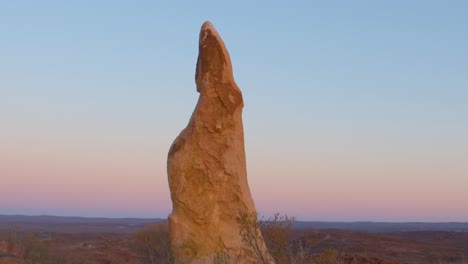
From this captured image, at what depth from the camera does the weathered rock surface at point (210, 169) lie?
1218cm

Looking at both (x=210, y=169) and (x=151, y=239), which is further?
(x=151, y=239)

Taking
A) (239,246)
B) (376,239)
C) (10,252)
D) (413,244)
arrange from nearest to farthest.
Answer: (239,246) → (10,252) → (413,244) → (376,239)

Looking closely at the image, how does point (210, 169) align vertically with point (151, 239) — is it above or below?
above

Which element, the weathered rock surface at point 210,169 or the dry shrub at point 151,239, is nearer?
the weathered rock surface at point 210,169

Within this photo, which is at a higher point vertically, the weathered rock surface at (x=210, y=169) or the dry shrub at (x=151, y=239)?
the weathered rock surface at (x=210, y=169)

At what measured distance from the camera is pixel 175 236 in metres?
12.2

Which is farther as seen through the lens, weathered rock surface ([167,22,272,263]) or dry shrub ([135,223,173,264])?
dry shrub ([135,223,173,264])

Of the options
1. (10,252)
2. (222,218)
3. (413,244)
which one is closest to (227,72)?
(222,218)

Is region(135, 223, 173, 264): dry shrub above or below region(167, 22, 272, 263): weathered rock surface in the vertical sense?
below

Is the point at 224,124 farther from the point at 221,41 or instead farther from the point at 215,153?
the point at 221,41

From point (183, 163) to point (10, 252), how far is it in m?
6.36

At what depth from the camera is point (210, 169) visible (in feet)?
40.7

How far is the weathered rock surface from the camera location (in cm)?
1218

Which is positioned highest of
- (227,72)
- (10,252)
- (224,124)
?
(227,72)
